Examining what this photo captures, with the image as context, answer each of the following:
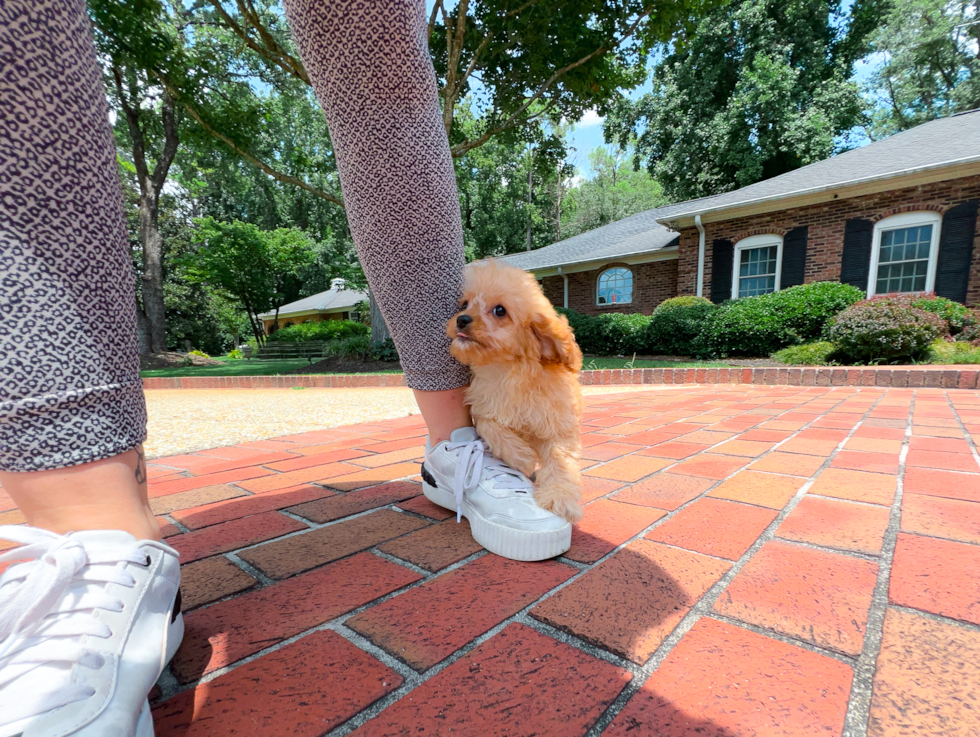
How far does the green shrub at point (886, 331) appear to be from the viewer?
615 cm

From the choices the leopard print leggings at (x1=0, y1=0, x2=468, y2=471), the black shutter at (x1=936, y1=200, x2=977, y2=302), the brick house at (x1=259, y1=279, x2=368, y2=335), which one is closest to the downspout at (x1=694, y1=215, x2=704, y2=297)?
the black shutter at (x1=936, y1=200, x2=977, y2=302)

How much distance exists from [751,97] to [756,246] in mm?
10235

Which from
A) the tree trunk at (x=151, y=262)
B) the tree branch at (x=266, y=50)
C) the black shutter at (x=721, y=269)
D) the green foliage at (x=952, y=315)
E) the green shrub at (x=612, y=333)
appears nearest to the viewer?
the tree branch at (x=266, y=50)

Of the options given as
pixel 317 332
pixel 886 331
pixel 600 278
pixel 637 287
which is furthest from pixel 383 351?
pixel 317 332

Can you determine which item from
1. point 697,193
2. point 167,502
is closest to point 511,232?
point 697,193

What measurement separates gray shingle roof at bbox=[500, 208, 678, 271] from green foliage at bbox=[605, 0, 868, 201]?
4.47m

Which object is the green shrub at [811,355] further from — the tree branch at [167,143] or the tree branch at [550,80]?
the tree branch at [167,143]

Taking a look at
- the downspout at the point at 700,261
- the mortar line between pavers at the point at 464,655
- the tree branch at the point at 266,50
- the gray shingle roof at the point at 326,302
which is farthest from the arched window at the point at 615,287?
the gray shingle roof at the point at 326,302

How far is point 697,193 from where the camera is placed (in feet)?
64.5

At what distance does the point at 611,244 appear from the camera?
1556cm

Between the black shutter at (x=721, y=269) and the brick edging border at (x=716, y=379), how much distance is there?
690cm

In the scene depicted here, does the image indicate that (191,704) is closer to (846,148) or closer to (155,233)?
(155,233)

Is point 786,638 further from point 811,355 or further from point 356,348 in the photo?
point 356,348

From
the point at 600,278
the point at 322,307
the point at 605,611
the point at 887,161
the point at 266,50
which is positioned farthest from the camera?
the point at 322,307
